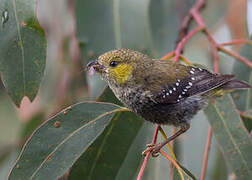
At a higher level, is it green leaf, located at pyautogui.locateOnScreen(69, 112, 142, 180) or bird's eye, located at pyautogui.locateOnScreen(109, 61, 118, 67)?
bird's eye, located at pyautogui.locateOnScreen(109, 61, 118, 67)

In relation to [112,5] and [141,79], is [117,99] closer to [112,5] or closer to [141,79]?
[141,79]

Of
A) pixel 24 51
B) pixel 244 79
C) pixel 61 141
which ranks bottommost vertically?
pixel 244 79

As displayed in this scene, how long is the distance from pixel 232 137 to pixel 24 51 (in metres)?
1.50

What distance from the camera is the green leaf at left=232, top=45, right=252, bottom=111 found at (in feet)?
11.8

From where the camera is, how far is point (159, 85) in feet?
9.66

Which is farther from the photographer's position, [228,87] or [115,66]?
[228,87]

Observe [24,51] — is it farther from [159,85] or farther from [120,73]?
[159,85]

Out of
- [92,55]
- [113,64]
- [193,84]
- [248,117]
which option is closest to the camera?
[113,64]

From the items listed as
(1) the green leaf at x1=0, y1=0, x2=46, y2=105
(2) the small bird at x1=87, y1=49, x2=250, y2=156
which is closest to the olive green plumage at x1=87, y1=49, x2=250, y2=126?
(2) the small bird at x1=87, y1=49, x2=250, y2=156

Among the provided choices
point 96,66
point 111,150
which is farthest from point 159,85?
point 111,150

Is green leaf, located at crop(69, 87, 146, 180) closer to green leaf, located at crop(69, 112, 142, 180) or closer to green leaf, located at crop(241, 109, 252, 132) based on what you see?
green leaf, located at crop(69, 112, 142, 180)

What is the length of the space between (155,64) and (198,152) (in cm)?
103

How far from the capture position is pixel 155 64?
306cm

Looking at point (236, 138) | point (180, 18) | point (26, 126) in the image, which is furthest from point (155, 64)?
point (180, 18)
